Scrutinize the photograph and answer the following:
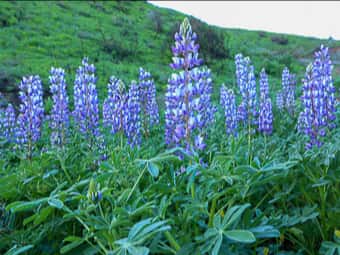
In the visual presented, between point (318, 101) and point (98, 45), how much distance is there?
12.9 metres

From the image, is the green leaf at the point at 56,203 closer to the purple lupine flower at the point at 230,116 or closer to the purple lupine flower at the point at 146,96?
the purple lupine flower at the point at 230,116

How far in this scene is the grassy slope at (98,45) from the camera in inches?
465

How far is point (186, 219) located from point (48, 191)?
3.73 ft

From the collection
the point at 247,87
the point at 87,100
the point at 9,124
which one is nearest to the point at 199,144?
the point at 87,100

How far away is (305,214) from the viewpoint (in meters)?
1.90

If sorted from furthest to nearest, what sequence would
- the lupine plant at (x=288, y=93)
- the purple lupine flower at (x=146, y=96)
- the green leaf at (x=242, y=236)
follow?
1. the lupine plant at (x=288, y=93)
2. the purple lupine flower at (x=146, y=96)
3. the green leaf at (x=242, y=236)

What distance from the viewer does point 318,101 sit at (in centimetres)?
332

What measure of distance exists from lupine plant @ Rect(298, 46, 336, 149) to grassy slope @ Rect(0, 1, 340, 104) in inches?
276

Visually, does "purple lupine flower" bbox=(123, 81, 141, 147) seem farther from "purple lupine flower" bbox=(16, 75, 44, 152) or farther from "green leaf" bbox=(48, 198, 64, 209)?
"green leaf" bbox=(48, 198, 64, 209)

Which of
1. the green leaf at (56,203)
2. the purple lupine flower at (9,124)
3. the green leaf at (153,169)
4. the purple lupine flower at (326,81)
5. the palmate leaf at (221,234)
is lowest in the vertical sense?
the purple lupine flower at (9,124)

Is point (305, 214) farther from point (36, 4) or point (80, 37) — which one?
point (36, 4)

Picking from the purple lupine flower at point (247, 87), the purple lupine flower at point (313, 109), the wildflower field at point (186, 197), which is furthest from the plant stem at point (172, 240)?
the purple lupine flower at point (247, 87)

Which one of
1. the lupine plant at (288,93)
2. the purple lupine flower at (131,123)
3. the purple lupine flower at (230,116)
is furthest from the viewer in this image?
the lupine plant at (288,93)

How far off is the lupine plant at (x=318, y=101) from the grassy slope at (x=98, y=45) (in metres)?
7.00
